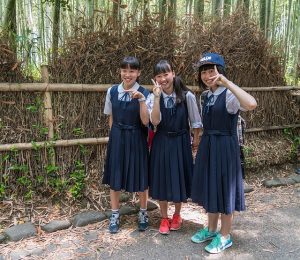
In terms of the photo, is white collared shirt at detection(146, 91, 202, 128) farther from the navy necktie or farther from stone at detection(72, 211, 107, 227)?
stone at detection(72, 211, 107, 227)

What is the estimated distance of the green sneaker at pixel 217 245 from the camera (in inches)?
114

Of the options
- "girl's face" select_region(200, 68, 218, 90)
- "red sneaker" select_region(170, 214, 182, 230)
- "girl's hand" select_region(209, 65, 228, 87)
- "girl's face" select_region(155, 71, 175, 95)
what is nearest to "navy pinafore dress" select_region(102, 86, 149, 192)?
"girl's face" select_region(155, 71, 175, 95)

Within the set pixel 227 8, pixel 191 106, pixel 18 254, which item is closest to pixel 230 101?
pixel 191 106

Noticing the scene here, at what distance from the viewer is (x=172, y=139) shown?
3.08 metres

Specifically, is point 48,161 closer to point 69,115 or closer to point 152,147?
point 69,115

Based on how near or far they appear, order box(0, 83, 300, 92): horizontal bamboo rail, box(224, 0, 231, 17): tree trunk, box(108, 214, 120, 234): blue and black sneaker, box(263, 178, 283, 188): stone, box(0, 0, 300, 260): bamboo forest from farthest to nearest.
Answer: box(224, 0, 231, 17): tree trunk → box(263, 178, 283, 188): stone → box(0, 83, 300, 92): horizontal bamboo rail → box(108, 214, 120, 234): blue and black sneaker → box(0, 0, 300, 260): bamboo forest

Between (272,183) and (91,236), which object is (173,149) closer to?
(91,236)

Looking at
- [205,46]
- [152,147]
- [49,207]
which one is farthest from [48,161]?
[205,46]

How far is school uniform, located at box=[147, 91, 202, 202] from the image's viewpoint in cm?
303

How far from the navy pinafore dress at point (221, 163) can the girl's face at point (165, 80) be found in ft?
1.18

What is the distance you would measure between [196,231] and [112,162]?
1.05 m

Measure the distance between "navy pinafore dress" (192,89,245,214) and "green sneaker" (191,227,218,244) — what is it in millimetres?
415

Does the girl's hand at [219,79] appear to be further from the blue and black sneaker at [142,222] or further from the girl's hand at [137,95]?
the blue and black sneaker at [142,222]

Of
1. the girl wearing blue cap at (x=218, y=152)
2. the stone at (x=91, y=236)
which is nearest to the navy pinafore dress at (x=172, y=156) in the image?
the girl wearing blue cap at (x=218, y=152)
